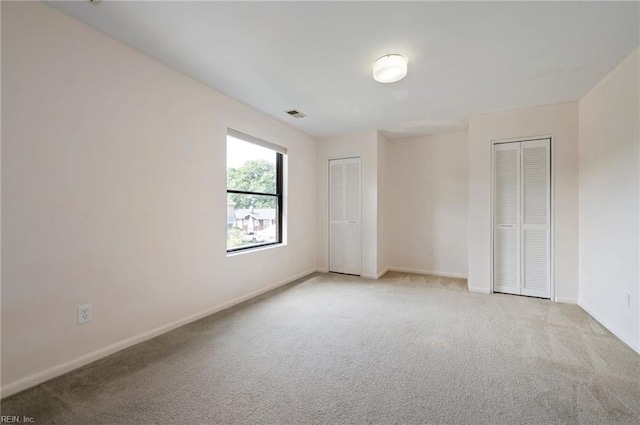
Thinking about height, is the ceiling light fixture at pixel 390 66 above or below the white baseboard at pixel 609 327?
above

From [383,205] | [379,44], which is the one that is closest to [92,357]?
[379,44]

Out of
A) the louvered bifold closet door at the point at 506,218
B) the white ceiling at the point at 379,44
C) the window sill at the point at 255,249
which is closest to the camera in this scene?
the white ceiling at the point at 379,44

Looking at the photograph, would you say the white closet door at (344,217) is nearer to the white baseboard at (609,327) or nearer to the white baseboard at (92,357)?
the white baseboard at (92,357)

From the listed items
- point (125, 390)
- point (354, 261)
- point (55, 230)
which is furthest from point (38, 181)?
point (354, 261)

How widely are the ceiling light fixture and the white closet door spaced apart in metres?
2.29

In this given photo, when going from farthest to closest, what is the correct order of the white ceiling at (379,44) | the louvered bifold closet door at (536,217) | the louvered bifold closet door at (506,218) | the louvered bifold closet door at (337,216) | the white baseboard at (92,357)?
1. the louvered bifold closet door at (337,216)
2. the louvered bifold closet door at (506,218)
3. the louvered bifold closet door at (536,217)
4. the white ceiling at (379,44)
5. the white baseboard at (92,357)

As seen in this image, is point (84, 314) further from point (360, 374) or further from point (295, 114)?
point (295, 114)

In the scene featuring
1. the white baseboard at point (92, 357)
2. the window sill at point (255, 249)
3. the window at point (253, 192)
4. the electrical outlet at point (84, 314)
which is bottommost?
the white baseboard at point (92, 357)

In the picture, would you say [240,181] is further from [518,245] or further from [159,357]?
[518,245]

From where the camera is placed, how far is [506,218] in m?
3.76

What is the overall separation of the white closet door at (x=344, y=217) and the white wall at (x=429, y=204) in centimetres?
→ 84

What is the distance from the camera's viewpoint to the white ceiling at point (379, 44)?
6.12ft

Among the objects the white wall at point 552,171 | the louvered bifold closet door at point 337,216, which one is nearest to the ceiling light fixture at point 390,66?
the white wall at point 552,171

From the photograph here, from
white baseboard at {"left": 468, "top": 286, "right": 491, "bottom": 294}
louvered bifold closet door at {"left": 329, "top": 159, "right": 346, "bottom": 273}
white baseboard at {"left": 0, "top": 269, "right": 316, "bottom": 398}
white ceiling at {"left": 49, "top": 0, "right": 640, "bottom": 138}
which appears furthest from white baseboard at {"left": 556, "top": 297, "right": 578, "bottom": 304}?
white baseboard at {"left": 0, "top": 269, "right": 316, "bottom": 398}
